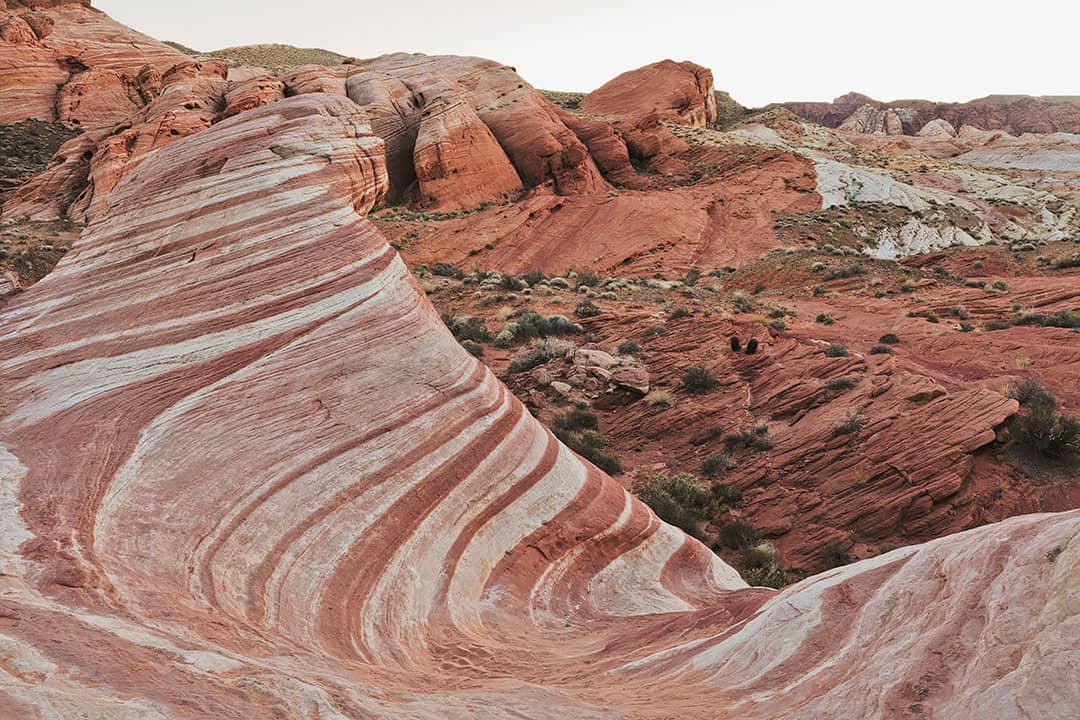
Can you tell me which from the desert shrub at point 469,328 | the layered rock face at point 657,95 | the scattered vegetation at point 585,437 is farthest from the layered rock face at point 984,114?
the scattered vegetation at point 585,437

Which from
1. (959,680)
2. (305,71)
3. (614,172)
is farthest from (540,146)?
(959,680)

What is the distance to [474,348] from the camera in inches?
648

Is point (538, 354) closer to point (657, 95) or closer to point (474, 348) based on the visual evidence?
point (474, 348)

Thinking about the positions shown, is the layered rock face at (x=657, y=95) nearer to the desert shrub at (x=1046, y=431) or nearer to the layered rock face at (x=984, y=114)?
the desert shrub at (x=1046, y=431)

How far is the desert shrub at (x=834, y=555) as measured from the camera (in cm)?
967

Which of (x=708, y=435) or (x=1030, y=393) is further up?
(x=1030, y=393)

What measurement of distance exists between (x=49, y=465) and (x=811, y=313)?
21.0 meters

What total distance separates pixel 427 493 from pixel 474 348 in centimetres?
1078

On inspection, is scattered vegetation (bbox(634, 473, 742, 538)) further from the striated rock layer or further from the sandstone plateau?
the striated rock layer

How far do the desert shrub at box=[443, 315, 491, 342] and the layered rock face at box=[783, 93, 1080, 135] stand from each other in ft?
328

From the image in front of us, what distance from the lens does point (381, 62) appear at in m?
45.2

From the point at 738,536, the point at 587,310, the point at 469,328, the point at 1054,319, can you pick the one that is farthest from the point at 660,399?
the point at 1054,319

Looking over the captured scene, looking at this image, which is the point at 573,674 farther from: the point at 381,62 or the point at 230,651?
the point at 381,62

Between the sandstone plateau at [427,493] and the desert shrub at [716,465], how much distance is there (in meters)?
0.24
